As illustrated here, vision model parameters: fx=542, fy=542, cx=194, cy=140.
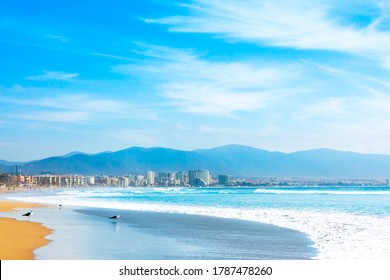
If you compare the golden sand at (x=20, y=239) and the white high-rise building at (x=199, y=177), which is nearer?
the golden sand at (x=20, y=239)

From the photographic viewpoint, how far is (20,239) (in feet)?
47.6

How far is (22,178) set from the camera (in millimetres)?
173625

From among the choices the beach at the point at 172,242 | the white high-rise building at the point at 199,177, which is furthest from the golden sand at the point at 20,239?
the white high-rise building at the point at 199,177

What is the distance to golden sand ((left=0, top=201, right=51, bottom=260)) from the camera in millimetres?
11844

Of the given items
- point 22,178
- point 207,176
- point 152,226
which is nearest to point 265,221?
point 152,226

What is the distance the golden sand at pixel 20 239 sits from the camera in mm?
11844

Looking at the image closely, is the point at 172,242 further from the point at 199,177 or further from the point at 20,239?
the point at 199,177

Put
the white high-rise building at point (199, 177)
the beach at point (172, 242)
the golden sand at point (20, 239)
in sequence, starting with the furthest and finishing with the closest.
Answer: the white high-rise building at point (199, 177)
the beach at point (172, 242)
the golden sand at point (20, 239)

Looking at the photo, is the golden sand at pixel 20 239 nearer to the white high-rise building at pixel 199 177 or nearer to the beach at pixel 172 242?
the beach at pixel 172 242

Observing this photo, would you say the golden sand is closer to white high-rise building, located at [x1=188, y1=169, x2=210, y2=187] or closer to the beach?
the beach

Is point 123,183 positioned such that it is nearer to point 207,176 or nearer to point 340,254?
point 207,176

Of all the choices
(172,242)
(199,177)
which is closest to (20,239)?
(172,242)
